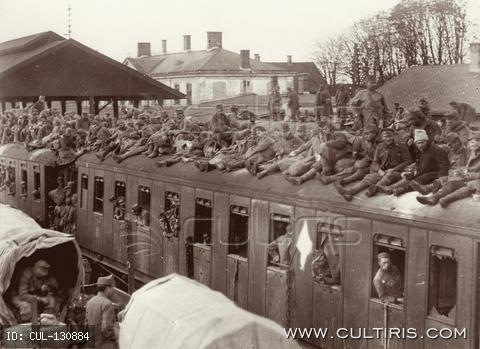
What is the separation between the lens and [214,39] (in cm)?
4072

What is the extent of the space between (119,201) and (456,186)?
10.7 metres

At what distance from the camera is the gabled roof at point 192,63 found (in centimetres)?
4244

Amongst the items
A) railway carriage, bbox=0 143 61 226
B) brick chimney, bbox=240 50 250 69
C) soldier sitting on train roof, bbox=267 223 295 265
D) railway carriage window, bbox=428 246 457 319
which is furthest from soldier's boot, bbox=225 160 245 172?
brick chimney, bbox=240 50 250 69

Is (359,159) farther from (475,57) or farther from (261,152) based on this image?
(475,57)

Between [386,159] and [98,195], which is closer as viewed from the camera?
[386,159]

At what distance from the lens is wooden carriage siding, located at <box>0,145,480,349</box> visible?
10156 mm

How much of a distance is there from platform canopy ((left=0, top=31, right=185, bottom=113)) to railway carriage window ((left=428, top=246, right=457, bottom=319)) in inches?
934

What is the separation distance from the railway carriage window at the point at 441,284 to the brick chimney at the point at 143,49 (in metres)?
37.6

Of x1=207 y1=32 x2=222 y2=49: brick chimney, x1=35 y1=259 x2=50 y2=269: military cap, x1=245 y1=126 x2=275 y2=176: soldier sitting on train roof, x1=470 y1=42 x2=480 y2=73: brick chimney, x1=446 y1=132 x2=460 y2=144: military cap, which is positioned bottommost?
x1=35 y1=259 x2=50 y2=269: military cap

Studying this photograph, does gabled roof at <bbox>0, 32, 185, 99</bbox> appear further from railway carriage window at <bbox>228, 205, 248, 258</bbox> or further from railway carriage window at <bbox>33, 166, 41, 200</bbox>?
railway carriage window at <bbox>228, 205, 248, 258</bbox>

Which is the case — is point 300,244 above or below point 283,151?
below

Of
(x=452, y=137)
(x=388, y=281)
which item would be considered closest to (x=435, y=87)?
(x=452, y=137)

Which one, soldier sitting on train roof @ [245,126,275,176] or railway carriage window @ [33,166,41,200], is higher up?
soldier sitting on train roof @ [245,126,275,176]

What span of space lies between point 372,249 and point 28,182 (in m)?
15.6
